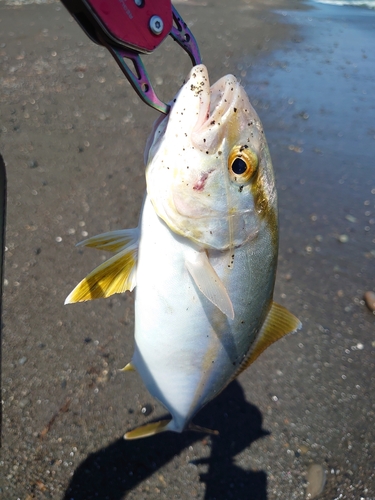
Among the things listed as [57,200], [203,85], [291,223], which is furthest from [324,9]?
[203,85]

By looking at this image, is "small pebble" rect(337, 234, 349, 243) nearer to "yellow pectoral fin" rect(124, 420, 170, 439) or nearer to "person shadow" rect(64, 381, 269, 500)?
"person shadow" rect(64, 381, 269, 500)

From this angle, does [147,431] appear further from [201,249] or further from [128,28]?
[128,28]

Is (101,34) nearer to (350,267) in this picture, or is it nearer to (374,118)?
(350,267)

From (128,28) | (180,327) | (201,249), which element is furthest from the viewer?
(180,327)

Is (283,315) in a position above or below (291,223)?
above

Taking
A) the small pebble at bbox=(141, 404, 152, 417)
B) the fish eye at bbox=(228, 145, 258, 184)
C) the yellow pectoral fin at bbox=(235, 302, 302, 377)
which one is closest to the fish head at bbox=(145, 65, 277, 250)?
the fish eye at bbox=(228, 145, 258, 184)

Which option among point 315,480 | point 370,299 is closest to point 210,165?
point 315,480
